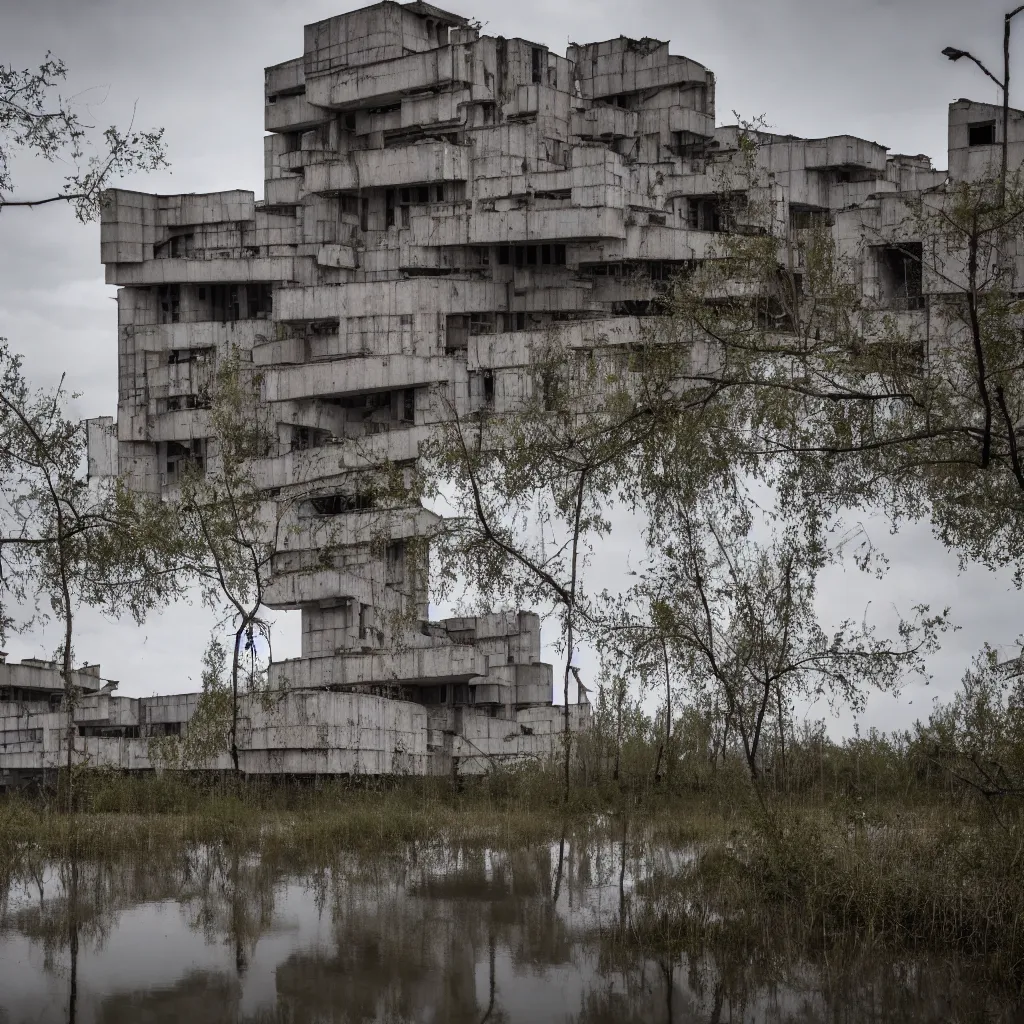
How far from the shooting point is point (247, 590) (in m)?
29.2

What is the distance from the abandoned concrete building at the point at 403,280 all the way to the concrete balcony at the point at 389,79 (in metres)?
0.07

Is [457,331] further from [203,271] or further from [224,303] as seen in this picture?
[224,303]

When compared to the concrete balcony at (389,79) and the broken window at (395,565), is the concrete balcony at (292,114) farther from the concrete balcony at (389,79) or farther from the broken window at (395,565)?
the broken window at (395,565)

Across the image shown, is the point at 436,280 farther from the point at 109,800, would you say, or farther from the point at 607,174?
the point at 109,800

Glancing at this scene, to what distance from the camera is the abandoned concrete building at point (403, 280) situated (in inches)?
1489

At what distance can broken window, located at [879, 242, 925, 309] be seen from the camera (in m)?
38.1

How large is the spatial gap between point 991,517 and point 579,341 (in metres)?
22.8

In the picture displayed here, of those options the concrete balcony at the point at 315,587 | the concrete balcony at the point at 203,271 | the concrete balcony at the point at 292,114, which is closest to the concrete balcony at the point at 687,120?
the concrete balcony at the point at 292,114

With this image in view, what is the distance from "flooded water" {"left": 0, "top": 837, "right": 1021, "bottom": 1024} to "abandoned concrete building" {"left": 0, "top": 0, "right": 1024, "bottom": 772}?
735 inches

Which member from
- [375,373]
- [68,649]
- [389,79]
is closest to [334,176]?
[389,79]

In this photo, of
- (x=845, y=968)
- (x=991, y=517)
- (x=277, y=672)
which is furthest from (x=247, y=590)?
(x=845, y=968)

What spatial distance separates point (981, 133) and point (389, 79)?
15182 mm

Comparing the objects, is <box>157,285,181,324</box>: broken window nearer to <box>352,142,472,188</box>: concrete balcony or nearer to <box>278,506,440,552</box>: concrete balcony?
<box>352,142,472,188</box>: concrete balcony

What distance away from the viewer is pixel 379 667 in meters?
37.1
